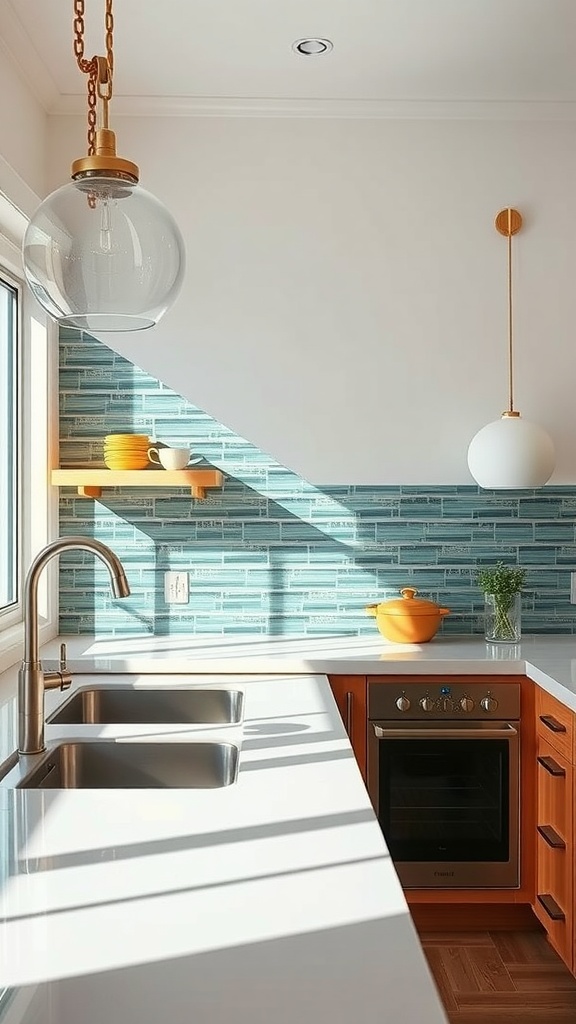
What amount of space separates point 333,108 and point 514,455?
1.42 metres

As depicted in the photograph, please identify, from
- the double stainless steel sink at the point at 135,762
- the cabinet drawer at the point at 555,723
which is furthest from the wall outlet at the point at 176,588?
the double stainless steel sink at the point at 135,762

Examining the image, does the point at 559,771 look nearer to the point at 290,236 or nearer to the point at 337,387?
the point at 337,387

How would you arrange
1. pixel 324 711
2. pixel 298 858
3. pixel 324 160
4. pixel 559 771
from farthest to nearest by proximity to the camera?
pixel 324 160 < pixel 559 771 < pixel 324 711 < pixel 298 858

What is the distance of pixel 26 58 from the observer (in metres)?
3.23

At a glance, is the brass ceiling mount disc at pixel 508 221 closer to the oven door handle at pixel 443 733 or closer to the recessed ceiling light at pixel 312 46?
the recessed ceiling light at pixel 312 46

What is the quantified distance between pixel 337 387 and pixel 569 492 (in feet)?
3.06

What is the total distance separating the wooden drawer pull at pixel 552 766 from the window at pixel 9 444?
178cm

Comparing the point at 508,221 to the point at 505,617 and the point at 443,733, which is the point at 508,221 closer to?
the point at 505,617

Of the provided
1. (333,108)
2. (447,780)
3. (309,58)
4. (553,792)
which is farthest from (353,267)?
(553,792)

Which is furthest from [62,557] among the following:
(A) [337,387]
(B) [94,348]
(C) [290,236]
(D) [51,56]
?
(D) [51,56]

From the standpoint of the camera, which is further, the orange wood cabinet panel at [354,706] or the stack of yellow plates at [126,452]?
the stack of yellow plates at [126,452]

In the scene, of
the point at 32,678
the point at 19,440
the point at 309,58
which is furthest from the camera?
the point at 19,440

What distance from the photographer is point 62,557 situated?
3.79 meters

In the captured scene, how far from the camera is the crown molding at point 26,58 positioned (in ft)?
9.80
